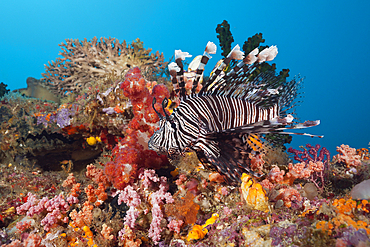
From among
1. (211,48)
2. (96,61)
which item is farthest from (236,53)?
(96,61)

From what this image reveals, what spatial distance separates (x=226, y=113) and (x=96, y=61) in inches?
245

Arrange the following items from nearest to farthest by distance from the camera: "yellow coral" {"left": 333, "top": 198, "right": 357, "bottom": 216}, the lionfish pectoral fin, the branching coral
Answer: "yellow coral" {"left": 333, "top": 198, "right": 357, "bottom": 216} < the lionfish pectoral fin < the branching coral

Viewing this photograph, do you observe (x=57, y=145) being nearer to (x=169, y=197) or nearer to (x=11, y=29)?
(x=169, y=197)

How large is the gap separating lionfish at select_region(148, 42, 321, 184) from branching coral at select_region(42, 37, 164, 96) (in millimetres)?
4113

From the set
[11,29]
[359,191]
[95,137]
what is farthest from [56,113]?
[11,29]

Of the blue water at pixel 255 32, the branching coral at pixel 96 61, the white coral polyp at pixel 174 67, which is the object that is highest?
the blue water at pixel 255 32

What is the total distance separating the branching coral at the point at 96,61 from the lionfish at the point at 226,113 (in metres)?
4.11

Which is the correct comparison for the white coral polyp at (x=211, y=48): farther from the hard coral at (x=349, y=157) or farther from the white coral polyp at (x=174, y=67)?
the hard coral at (x=349, y=157)

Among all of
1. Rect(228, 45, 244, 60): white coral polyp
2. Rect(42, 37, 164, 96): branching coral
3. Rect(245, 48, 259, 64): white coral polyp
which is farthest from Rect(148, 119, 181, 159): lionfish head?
Rect(42, 37, 164, 96): branching coral

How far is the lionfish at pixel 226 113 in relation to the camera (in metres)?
2.66

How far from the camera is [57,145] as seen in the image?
6.15m

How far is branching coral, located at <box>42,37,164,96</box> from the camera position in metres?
7.13

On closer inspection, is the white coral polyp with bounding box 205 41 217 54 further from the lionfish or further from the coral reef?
the coral reef

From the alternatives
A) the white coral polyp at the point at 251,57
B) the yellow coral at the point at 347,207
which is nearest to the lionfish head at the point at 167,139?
the white coral polyp at the point at 251,57
